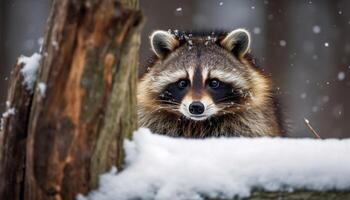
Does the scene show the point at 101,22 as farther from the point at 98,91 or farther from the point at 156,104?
the point at 156,104

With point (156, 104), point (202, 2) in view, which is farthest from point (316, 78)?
point (156, 104)

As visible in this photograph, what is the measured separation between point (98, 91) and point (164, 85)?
2.69 metres

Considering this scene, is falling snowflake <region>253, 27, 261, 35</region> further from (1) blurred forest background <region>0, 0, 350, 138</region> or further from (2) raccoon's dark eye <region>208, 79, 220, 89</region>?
(2) raccoon's dark eye <region>208, 79, 220, 89</region>

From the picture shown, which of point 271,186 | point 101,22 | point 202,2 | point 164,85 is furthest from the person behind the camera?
point 202,2

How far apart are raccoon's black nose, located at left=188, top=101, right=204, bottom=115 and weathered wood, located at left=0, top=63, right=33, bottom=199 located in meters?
2.11

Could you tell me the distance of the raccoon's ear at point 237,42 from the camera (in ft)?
18.2

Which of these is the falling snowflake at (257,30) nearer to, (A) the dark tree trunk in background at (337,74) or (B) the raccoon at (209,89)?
(A) the dark tree trunk in background at (337,74)

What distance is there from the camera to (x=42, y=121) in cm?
289

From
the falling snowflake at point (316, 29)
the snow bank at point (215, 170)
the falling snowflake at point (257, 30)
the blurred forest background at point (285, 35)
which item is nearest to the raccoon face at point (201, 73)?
the snow bank at point (215, 170)

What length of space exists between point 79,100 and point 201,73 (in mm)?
2612

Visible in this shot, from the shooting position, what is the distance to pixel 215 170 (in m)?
3.04

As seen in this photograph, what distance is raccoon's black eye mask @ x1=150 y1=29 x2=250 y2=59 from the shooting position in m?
5.57

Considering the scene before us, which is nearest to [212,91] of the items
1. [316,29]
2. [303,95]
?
[303,95]

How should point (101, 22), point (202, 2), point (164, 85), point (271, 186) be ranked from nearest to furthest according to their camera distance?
1. point (101, 22)
2. point (271, 186)
3. point (164, 85)
4. point (202, 2)
